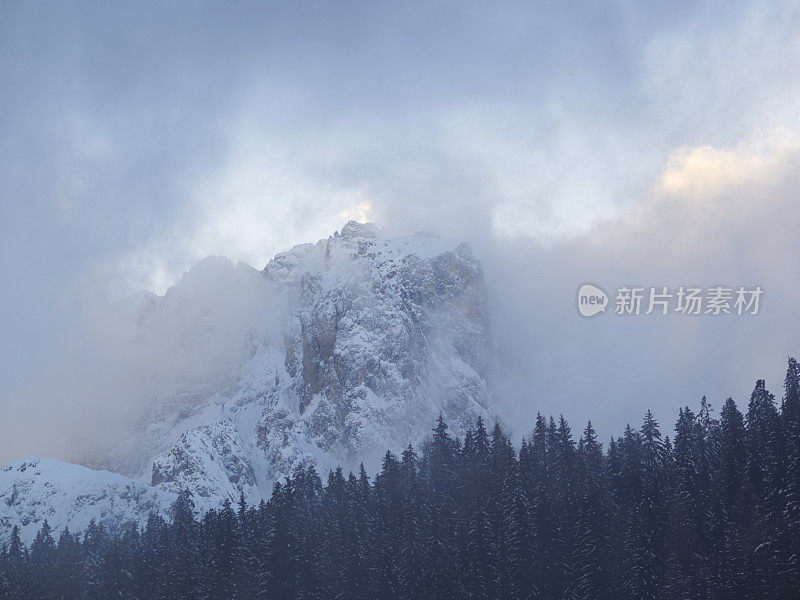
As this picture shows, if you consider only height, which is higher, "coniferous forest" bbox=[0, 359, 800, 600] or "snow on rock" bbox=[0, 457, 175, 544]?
"snow on rock" bbox=[0, 457, 175, 544]

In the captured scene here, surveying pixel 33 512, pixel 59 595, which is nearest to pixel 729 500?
pixel 59 595

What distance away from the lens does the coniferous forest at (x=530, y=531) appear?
93188 millimetres

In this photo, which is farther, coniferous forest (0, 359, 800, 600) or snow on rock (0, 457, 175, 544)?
snow on rock (0, 457, 175, 544)

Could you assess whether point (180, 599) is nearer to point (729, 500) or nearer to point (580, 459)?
point (580, 459)

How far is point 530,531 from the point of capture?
4011 inches

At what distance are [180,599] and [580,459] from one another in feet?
152

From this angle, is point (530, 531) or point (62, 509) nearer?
point (530, 531)

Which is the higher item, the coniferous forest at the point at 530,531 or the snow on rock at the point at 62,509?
the snow on rock at the point at 62,509

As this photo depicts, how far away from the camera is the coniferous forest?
306ft

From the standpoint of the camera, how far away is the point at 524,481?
11175cm

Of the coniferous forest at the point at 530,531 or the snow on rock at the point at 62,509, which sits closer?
the coniferous forest at the point at 530,531

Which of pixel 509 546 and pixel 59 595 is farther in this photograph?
pixel 59 595

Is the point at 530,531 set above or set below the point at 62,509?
below

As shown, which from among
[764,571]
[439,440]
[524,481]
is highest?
[439,440]
